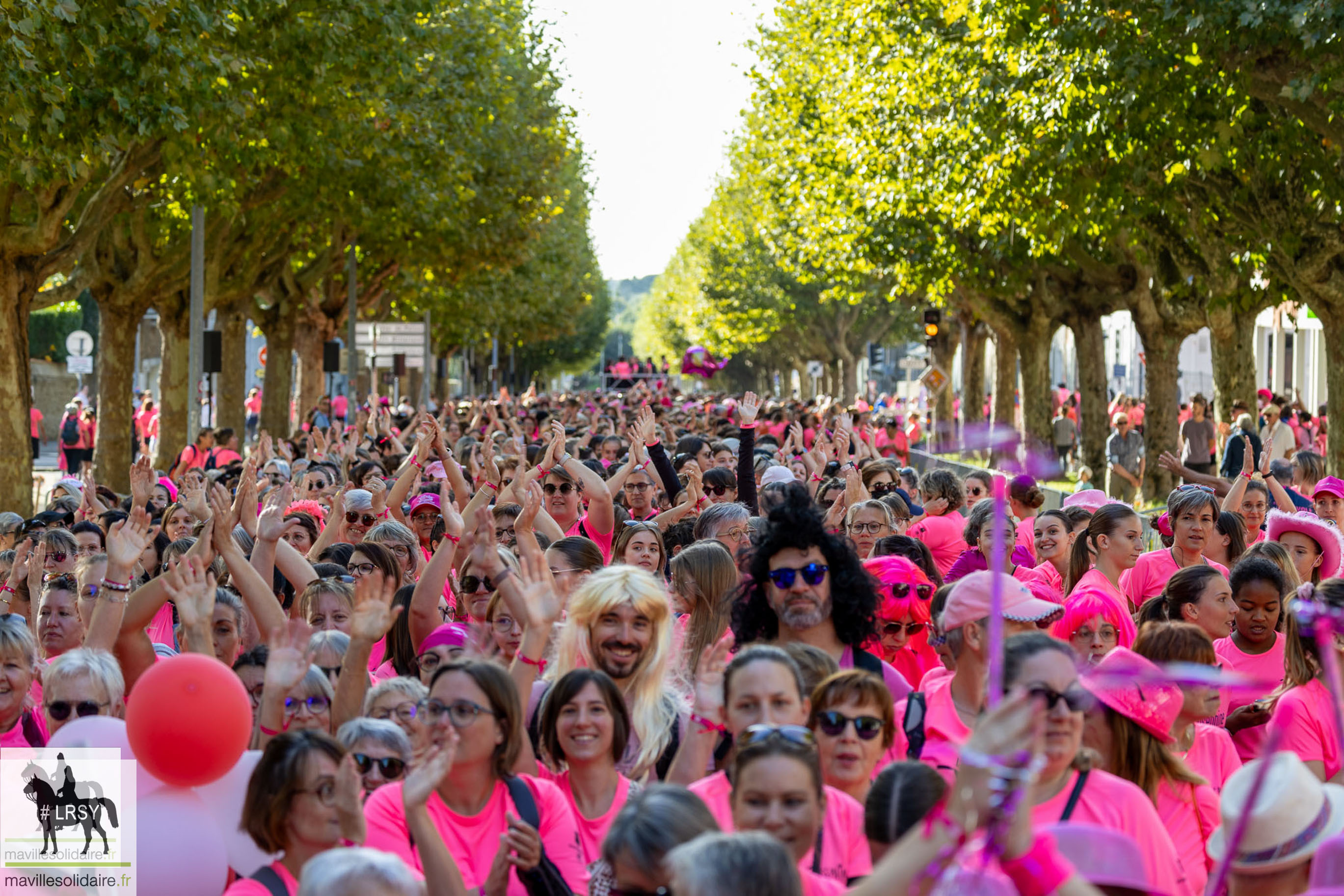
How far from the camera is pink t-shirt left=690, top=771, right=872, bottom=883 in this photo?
4168 mm

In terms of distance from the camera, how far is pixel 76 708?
5.34m

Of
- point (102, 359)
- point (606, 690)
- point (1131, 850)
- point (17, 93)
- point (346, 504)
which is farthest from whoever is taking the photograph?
point (102, 359)

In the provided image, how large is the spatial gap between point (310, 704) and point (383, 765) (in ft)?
1.83

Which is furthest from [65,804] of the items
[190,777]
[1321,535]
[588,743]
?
[1321,535]

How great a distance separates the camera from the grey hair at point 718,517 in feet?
26.7

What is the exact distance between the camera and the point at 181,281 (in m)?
25.4

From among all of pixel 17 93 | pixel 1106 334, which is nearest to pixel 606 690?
pixel 17 93

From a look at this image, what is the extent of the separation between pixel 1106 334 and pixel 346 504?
59.0m

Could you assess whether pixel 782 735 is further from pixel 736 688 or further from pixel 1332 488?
pixel 1332 488

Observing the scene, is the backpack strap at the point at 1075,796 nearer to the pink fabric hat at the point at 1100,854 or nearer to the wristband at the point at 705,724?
the pink fabric hat at the point at 1100,854

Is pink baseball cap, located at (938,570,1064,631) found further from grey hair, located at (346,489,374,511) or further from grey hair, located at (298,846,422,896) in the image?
grey hair, located at (346,489,374,511)

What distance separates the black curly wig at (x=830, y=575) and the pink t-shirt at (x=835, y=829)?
1.47 metres

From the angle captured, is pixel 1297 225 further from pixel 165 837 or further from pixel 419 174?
pixel 165 837

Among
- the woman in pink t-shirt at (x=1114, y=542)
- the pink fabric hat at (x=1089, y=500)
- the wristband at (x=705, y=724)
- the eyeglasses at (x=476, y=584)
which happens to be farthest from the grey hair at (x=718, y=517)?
the wristband at (x=705, y=724)
